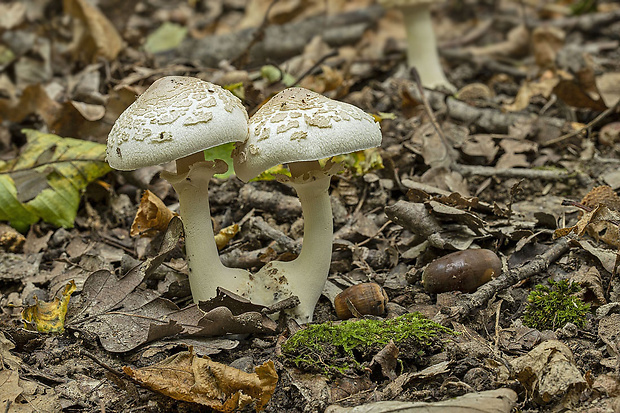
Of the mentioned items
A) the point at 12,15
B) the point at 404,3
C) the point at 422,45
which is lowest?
the point at 422,45

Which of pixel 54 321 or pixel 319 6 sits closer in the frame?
pixel 54 321

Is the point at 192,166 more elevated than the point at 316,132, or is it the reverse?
the point at 316,132

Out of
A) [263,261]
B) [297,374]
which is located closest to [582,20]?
[263,261]

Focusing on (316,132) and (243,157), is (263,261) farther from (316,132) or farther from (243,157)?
(316,132)

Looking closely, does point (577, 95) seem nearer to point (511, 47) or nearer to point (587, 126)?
point (587, 126)

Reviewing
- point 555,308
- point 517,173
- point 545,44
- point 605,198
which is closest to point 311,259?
point 555,308


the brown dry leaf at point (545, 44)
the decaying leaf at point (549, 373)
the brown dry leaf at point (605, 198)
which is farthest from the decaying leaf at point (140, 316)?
the brown dry leaf at point (545, 44)

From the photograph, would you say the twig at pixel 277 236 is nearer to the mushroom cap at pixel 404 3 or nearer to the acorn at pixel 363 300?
the acorn at pixel 363 300
